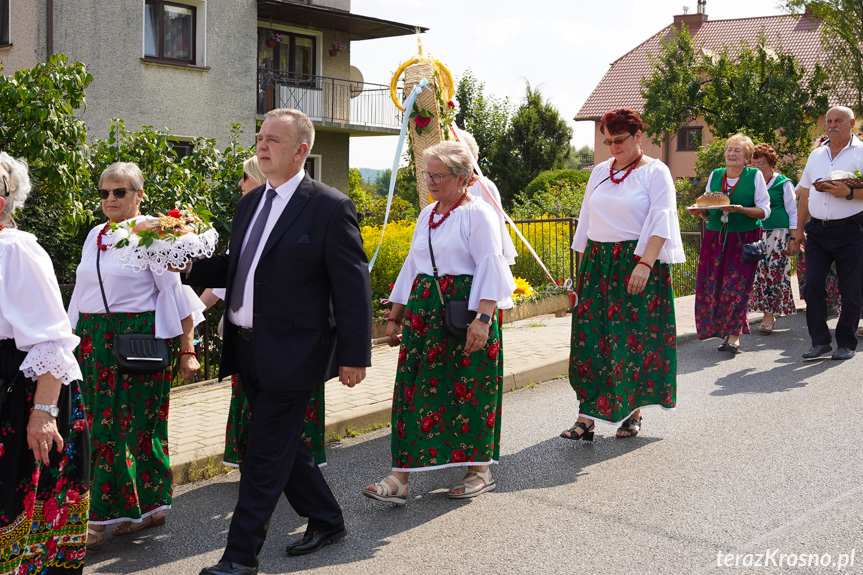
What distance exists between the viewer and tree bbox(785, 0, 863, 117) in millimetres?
35188

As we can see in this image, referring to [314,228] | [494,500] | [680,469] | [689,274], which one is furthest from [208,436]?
[689,274]

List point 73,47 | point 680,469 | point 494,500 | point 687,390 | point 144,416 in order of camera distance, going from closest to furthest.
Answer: point 144,416, point 494,500, point 680,469, point 687,390, point 73,47

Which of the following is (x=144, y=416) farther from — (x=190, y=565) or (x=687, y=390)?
(x=687, y=390)

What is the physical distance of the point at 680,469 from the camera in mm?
5777

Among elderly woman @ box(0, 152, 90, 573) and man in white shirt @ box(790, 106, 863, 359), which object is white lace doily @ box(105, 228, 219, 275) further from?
man in white shirt @ box(790, 106, 863, 359)

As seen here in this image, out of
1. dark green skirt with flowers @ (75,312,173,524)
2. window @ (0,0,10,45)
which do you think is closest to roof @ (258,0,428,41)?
window @ (0,0,10,45)

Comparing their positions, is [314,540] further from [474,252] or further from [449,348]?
[474,252]

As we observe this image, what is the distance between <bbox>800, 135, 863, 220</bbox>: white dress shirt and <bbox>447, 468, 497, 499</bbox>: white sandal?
5.35m

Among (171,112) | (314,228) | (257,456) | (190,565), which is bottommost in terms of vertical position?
(190,565)

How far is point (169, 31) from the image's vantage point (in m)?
22.4

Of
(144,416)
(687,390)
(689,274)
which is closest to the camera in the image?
(144,416)

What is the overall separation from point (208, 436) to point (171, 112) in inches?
676

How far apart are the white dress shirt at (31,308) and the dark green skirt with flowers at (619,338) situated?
384 cm

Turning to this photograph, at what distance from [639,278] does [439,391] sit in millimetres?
1628
